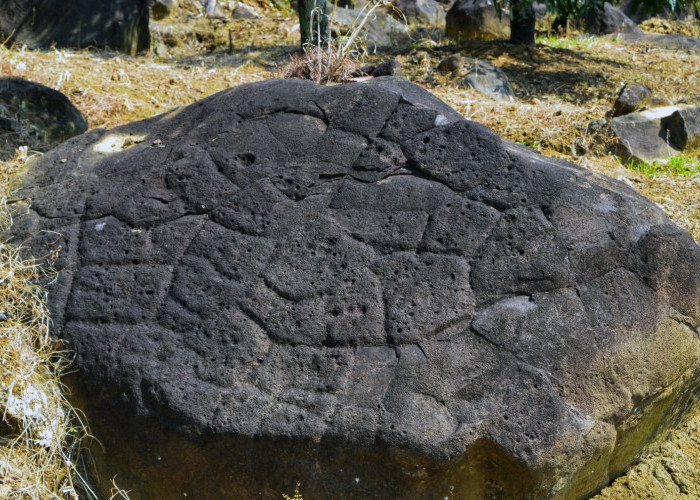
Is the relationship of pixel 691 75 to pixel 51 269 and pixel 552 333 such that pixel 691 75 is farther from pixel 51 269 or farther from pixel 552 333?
pixel 51 269

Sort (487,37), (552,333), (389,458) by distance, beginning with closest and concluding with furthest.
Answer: (389,458) < (552,333) < (487,37)

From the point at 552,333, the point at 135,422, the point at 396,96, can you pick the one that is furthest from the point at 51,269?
the point at 552,333

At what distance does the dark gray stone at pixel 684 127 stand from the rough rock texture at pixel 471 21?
3.34 meters

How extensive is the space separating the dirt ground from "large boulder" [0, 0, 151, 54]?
0.25m

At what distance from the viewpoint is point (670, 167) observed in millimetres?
5094

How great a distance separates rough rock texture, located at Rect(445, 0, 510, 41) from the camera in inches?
326

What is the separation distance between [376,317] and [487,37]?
6.57 m

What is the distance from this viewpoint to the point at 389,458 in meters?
2.29

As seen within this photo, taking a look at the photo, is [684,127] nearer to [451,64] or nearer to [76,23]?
Result: [451,64]

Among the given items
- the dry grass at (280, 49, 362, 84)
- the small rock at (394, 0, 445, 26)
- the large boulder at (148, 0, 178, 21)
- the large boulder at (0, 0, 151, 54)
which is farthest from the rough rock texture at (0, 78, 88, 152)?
the small rock at (394, 0, 445, 26)

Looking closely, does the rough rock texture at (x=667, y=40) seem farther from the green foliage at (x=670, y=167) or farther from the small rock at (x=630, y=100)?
the green foliage at (x=670, y=167)

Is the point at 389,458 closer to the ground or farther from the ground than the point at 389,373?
closer to the ground

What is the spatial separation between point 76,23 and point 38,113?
3113mm

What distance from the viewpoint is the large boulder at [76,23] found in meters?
6.97
